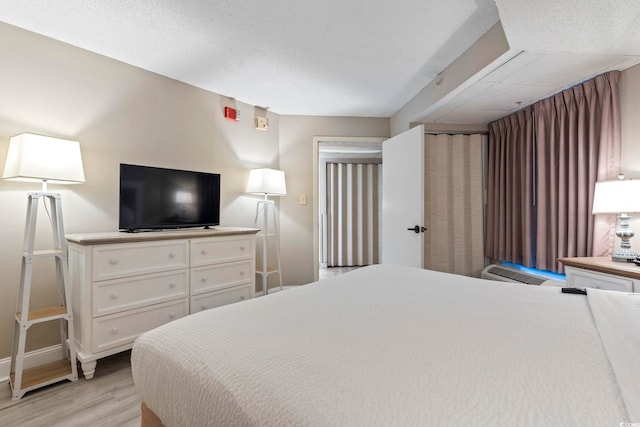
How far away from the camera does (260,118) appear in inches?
138

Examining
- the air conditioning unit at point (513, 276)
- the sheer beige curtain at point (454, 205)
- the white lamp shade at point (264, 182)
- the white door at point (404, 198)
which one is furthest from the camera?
the sheer beige curtain at point (454, 205)

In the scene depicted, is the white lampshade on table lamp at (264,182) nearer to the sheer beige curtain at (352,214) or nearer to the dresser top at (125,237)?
the dresser top at (125,237)

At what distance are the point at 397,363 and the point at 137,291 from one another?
198 cm

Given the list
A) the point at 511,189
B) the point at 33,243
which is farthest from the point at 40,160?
the point at 511,189

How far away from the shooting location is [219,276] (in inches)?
99.0

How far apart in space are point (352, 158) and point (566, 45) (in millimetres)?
4062

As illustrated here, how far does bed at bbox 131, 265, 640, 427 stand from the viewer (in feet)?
1.79

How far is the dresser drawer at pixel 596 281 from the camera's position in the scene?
1.69 m

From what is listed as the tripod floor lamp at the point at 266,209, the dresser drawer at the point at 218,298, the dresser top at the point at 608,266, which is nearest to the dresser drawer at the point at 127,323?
the dresser drawer at the point at 218,298

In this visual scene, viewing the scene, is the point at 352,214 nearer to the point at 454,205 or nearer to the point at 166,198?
the point at 454,205

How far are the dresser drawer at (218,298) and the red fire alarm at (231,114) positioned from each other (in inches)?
71.7

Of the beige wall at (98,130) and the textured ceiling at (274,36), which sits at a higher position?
the textured ceiling at (274,36)

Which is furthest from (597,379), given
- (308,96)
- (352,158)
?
(352,158)

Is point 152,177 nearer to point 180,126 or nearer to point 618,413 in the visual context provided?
point 180,126
